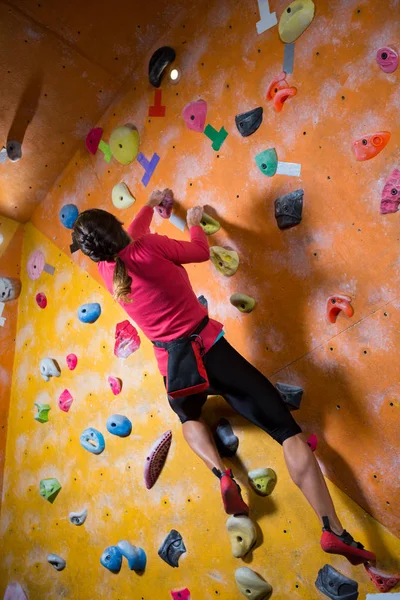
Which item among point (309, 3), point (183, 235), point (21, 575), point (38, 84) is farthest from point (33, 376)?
point (309, 3)

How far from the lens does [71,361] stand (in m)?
2.91

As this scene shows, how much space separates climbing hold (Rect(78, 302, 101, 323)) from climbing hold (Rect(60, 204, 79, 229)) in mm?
446

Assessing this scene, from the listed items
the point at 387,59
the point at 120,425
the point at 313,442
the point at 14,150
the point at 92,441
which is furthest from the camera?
the point at 14,150

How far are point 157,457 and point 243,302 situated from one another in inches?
30.8

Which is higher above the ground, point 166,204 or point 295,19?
point 295,19

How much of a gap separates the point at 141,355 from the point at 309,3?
1559 mm

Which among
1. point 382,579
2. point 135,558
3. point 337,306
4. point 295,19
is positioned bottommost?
point 382,579

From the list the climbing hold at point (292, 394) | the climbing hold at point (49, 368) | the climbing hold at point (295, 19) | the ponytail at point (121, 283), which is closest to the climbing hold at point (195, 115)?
the climbing hold at point (295, 19)

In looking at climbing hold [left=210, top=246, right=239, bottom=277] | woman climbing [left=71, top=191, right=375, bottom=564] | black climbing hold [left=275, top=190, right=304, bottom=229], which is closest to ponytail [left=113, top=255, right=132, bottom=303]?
woman climbing [left=71, top=191, right=375, bottom=564]

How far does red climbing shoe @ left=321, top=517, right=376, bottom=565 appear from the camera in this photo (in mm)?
1771

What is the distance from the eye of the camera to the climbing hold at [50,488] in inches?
114

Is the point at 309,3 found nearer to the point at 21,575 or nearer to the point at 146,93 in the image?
the point at 146,93

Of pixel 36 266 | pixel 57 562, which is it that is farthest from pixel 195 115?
pixel 57 562

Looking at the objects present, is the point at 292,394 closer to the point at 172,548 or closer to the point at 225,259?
the point at 225,259
